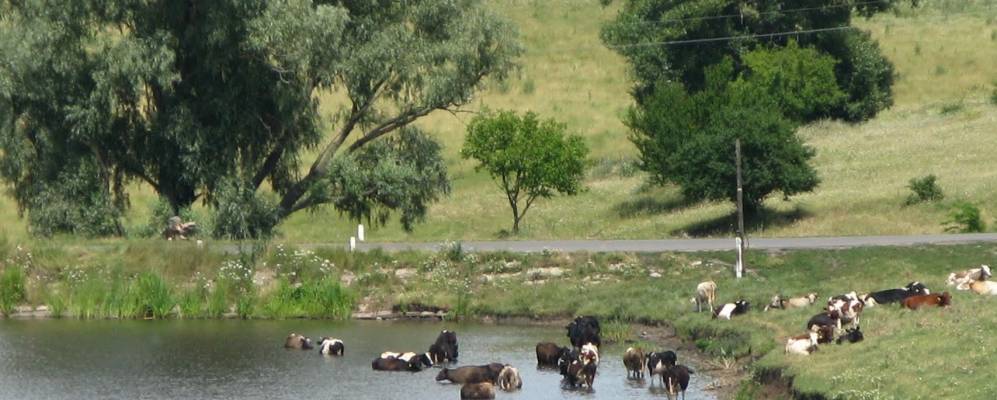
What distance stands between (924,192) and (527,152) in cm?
1550

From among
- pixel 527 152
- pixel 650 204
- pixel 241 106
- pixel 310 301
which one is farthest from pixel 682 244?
pixel 650 204

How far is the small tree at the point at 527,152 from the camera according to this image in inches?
2579

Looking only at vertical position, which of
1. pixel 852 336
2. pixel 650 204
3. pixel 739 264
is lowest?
pixel 852 336

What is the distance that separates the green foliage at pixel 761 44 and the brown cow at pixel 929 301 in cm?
5388

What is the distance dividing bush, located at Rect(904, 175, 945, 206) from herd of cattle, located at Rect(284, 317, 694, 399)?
102 ft

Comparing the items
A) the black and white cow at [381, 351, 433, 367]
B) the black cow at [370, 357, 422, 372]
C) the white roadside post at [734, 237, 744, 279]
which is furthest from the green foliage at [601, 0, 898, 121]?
the black cow at [370, 357, 422, 372]

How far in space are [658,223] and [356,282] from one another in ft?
82.9

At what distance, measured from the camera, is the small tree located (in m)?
65.5

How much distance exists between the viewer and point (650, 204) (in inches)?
2864

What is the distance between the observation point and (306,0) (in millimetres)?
51531

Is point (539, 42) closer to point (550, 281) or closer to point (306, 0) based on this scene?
point (306, 0)

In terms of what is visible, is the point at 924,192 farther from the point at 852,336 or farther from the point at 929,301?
the point at 852,336

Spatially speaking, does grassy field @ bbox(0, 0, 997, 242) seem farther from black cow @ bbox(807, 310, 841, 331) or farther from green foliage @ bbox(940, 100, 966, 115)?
black cow @ bbox(807, 310, 841, 331)

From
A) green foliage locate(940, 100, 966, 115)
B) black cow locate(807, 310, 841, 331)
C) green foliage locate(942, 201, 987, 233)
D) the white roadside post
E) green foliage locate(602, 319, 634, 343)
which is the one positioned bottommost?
green foliage locate(602, 319, 634, 343)
